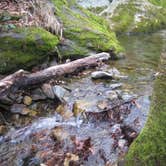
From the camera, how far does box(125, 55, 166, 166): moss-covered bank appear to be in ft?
8.02

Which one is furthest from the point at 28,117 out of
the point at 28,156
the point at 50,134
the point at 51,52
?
the point at 51,52

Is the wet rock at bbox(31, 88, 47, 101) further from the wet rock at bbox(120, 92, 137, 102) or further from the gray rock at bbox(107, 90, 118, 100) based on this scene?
the wet rock at bbox(120, 92, 137, 102)

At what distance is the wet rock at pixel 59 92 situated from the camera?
6879 millimetres

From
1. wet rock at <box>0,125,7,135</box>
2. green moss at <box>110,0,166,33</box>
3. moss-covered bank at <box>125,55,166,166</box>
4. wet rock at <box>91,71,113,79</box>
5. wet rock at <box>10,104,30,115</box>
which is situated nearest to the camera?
moss-covered bank at <box>125,55,166,166</box>

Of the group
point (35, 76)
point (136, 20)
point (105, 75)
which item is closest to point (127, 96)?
point (105, 75)

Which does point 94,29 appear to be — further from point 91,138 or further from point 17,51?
point 91,138

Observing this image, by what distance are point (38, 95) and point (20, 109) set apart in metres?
0.65

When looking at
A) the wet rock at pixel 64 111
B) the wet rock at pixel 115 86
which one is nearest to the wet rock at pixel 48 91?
the wet rock at pixel 64 111

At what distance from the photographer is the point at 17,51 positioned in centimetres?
763

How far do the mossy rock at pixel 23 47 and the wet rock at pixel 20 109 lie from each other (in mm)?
1271

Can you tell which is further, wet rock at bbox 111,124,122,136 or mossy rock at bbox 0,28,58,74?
mossy rock at bbox 0,28,58,74

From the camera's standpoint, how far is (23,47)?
7758 millimetres

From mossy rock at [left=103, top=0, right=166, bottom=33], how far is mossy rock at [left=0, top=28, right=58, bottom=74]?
1248 cm

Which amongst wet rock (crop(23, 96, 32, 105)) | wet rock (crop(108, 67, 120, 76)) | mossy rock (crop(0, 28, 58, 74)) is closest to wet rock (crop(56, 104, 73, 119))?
wet rock (crop(23, 96, 32, 105))
